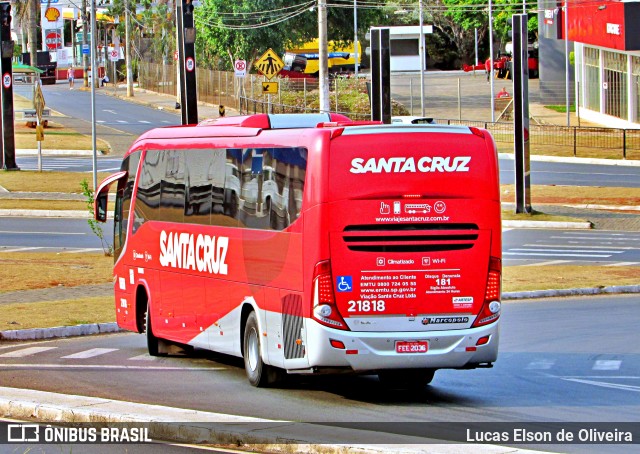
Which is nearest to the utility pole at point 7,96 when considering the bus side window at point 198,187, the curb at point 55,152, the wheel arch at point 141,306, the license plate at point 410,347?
the curb at point 55,152

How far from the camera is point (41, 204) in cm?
4162

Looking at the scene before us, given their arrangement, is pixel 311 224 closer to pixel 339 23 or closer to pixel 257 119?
pixel 257 119

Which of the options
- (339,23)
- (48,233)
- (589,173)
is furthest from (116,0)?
(48,233)

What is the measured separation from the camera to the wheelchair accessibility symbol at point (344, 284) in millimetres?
13023

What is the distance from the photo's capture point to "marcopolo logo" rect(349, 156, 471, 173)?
43.1 feet

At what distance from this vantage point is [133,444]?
10828 millimetres

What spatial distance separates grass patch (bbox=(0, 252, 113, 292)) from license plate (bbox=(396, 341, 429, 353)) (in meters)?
13.9

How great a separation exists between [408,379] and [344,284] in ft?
6.87

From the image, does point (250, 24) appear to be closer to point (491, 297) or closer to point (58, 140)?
point (58, 140)

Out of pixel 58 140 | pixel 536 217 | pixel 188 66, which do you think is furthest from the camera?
pixel 58 140

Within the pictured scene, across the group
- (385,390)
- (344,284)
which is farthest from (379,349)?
(385,390)

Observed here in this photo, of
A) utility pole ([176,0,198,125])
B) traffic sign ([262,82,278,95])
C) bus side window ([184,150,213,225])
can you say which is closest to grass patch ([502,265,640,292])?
bus side window ([184,150,213,225])

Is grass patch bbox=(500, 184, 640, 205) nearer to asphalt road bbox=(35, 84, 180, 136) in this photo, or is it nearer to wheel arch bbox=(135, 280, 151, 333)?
wheel arch bbox=(135, 280, 151, 333)

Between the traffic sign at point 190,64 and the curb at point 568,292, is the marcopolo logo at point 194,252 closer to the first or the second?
the curb at point 568,292
